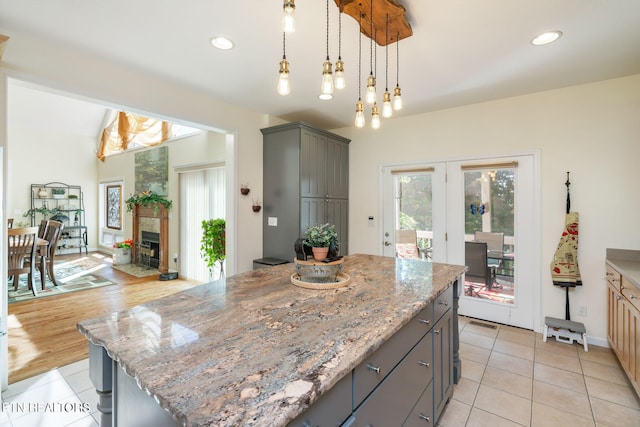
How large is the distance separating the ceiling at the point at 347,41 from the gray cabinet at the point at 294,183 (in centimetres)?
73

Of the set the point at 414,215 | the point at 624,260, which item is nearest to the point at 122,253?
the point at 414,215

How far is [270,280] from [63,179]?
9112mm

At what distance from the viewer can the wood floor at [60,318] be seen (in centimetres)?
262

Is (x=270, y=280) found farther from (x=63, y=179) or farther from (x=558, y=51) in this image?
(x=63, y=179)

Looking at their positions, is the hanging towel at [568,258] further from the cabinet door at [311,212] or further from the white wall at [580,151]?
the cabinet door at [311,212]

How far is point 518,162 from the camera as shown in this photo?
3.34 meters

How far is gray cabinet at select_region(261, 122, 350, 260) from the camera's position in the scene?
12.1 ft

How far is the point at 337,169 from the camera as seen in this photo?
4.32 metres

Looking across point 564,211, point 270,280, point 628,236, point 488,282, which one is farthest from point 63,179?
point 628,236

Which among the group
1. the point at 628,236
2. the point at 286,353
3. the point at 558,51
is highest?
the point at 558,51

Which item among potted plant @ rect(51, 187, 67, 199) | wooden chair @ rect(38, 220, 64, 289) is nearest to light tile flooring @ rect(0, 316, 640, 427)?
wooden chair @ rect(38, 220, 64, 289)

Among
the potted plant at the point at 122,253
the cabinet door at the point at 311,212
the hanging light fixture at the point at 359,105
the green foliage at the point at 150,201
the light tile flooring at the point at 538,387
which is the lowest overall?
the light tile flooring at the point at 538,387

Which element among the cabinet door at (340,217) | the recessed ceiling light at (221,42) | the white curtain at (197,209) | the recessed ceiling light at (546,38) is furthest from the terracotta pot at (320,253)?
the white curtain at (197,209)

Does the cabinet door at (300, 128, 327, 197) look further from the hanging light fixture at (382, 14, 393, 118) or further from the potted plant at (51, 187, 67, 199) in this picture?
the potted plant at (51, 187, 67, 199)
